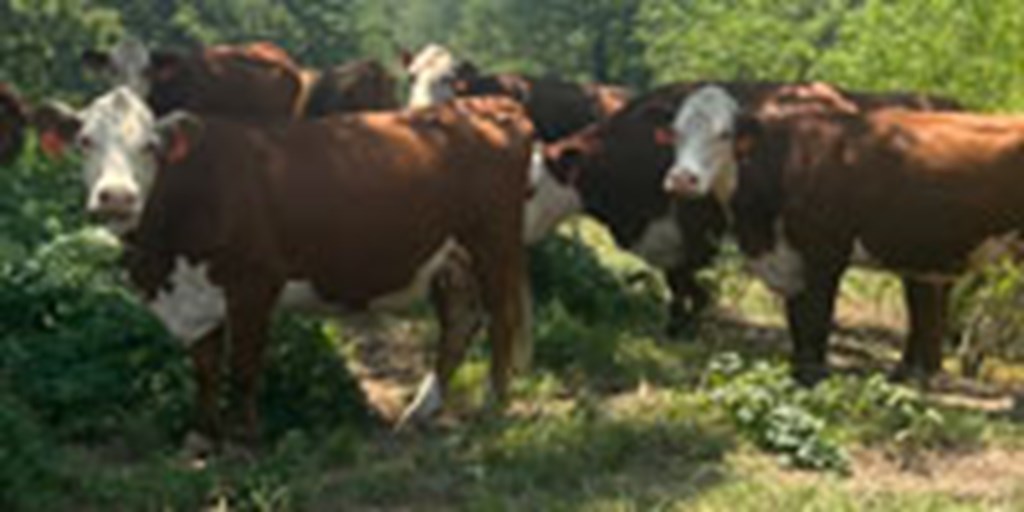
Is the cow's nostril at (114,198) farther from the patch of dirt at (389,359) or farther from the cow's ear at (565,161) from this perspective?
the cow's ear at (565,161)

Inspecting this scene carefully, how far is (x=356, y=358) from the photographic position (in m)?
9.55

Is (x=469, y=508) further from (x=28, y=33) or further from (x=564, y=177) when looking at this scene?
(x=28, y=33)

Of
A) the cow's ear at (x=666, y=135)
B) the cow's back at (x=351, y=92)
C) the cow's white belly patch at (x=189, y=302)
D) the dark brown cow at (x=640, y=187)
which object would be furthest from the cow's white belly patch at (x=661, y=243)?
the cow's white belly patch at (x=189, y=302)

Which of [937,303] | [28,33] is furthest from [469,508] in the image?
[28,33]

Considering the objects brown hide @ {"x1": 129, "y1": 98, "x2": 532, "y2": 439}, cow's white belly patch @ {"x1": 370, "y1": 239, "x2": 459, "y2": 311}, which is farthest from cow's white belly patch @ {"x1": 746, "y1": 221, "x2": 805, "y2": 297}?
cow's white belly patch @ {"x1": 370, "y1": 239, "x2": 459, "y2": 311}

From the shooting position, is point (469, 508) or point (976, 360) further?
point (976, 360)

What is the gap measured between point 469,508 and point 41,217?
5.85 meters

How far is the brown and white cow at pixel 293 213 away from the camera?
22.5 feet

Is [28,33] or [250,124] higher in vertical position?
[250,124]

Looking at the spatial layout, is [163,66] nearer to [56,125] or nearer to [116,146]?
[56,125]

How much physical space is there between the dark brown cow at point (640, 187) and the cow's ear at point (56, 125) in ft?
15.6

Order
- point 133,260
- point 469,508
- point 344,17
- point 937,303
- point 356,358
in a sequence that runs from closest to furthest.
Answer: point 469,508 → point 133,260 → point 356,358 → point 937,303 → point 344,17

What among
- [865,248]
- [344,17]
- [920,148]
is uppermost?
[920,148]

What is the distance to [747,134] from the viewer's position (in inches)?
367
